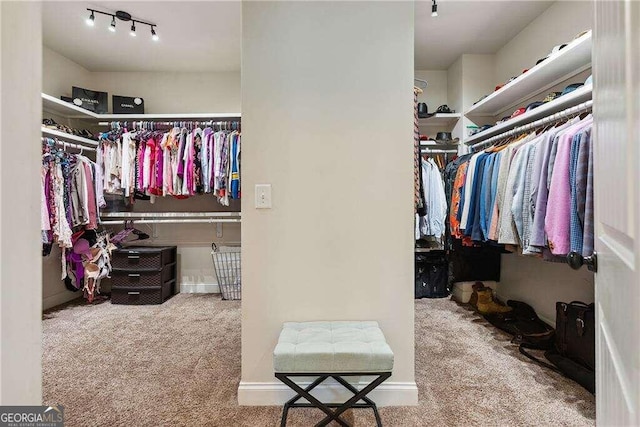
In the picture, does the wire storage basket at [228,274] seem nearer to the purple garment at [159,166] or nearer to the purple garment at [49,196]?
the purple garment at [159,166]

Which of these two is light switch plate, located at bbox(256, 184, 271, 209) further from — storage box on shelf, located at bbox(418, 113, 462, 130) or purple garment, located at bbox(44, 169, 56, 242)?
storage box on shelf, located at bbox(418, 113, 462, 130)

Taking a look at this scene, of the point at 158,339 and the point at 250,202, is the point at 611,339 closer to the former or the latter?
the point at 250,202

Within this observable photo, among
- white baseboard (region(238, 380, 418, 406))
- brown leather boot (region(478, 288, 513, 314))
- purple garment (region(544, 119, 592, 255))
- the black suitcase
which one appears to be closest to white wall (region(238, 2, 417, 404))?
white baseboard (region(238, 380, 418, 406))

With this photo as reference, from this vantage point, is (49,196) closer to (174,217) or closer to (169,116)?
(174,217)

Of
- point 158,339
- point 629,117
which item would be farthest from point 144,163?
point 629,117

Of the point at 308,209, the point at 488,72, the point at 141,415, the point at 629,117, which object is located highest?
the point at 488,72

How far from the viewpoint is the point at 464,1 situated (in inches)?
98.5

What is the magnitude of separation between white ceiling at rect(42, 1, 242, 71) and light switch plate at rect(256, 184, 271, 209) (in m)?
1.79

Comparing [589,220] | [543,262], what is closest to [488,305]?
[543,262]

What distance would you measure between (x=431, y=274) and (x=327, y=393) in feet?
7.23

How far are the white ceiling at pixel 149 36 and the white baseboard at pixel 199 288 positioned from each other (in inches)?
99.2

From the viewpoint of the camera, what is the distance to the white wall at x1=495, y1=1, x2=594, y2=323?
2.23m

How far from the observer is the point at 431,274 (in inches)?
134

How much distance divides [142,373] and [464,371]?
1920mm
